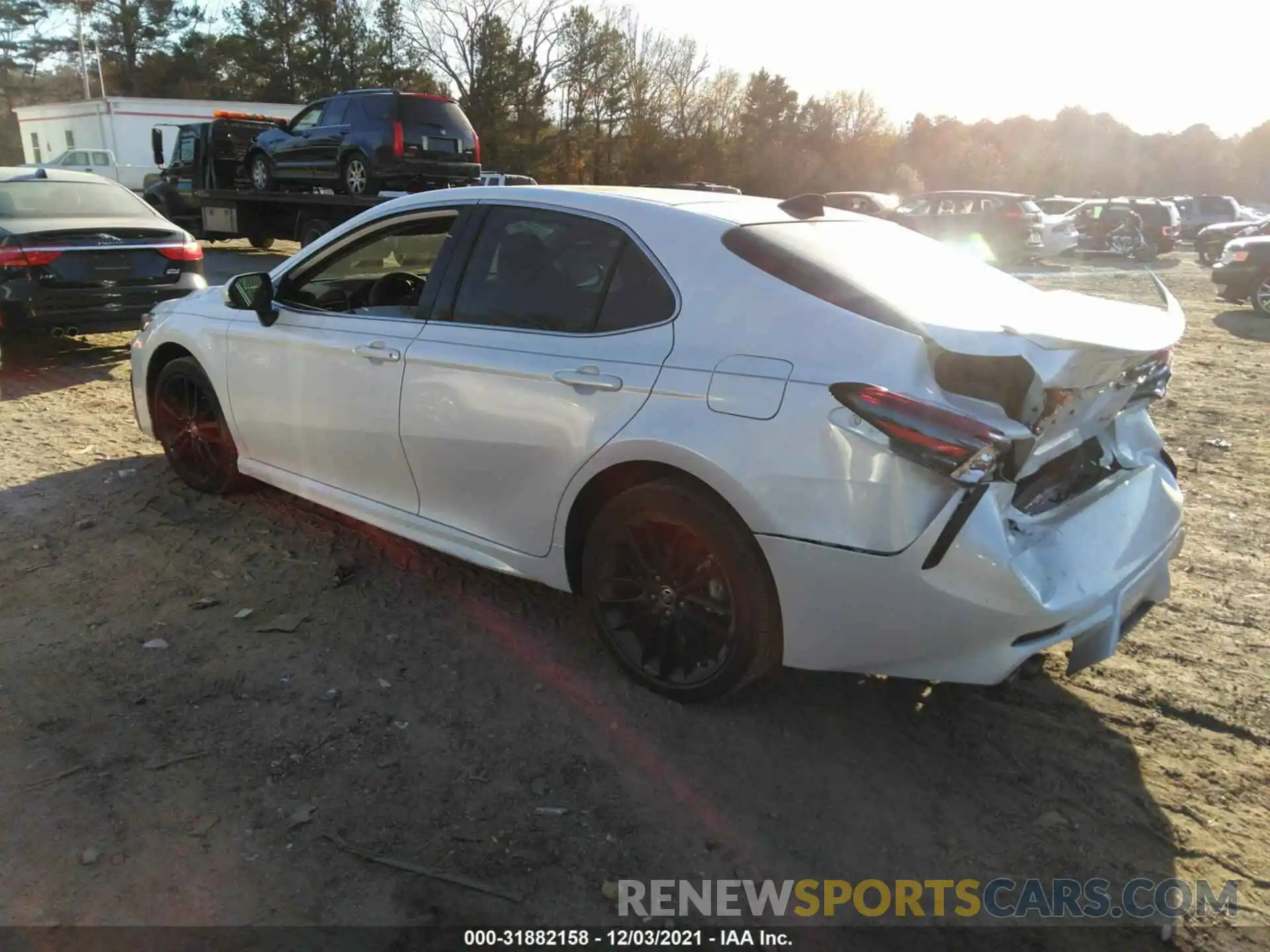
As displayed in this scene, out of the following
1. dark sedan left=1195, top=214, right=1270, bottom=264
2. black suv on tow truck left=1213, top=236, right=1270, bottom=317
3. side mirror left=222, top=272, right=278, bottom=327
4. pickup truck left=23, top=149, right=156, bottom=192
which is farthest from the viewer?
pickup truck left=23, top=149, right=156, bottom=192

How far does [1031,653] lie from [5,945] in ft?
9.05

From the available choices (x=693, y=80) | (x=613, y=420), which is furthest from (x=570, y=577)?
(x=693, y=80)

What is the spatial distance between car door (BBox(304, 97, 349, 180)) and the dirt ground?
37.7ft

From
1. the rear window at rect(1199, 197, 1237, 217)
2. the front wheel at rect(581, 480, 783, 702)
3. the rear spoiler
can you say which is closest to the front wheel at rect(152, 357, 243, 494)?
the front wheel at rect(581, 480, 783, 702)

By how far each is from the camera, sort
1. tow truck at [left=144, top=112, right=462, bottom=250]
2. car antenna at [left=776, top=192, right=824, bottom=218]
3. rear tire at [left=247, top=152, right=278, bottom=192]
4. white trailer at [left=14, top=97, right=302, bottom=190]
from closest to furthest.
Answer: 1. car antenna at [left=776, top=192, right=824, bottom=218]
2. tow truck at [left=144, top=112, right=462, bottom=250]
3. rear tire at [left=247, top=152, right=278, bottom=192]
4. white trailer at [left=14, top=97, right=302, bottom=190]

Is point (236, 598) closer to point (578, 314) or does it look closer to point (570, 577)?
point (570, 577)

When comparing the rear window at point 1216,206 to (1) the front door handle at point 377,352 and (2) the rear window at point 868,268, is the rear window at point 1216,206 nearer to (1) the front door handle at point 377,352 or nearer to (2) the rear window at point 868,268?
(2) the rear window at point 868,268

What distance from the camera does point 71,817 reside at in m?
2.68

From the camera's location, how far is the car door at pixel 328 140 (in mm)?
14461

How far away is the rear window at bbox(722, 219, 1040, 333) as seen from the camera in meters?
2.88

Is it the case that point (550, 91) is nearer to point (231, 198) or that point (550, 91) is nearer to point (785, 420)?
point (231, 198)

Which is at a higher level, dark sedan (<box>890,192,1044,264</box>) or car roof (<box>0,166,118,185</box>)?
car roof (<box>0,166,118,185</box>)

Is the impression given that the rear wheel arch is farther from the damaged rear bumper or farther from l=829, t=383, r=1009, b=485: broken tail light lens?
l=829, t=383, r=1009, b=485: broken tail light lens

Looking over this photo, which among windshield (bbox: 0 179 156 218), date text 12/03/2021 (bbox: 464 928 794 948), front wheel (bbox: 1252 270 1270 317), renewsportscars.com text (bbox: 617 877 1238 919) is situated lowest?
date text 12/03/2021 (bbox: 464 928 794 948)
